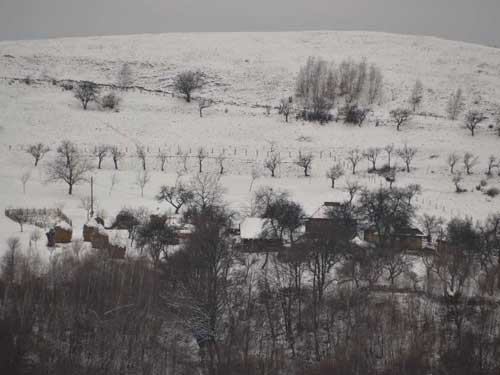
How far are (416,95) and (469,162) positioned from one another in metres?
32.9

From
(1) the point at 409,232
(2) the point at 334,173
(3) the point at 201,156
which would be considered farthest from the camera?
(3) the point at 201,156

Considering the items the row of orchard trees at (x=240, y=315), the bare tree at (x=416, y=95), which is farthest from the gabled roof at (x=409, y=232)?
the bare tree at (x=416, y=95)

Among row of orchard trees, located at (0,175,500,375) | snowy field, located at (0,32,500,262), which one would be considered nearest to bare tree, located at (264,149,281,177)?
snowy field, located at (0,32,500,262)

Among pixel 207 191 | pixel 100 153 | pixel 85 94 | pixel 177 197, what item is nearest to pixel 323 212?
pixel 207 191

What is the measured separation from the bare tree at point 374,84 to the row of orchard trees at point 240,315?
58308 millimetres

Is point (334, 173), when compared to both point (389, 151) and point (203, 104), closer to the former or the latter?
point (389, 151)

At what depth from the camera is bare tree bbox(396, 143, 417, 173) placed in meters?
52.3

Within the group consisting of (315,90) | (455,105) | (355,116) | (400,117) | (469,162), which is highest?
(315,90)

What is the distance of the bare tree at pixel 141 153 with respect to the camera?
50.6 metres

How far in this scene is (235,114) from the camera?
70000mm

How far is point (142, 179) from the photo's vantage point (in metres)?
46.7

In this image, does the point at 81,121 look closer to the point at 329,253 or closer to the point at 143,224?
the point at 143,224

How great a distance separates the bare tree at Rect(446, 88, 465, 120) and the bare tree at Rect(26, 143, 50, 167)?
59644 millimetres

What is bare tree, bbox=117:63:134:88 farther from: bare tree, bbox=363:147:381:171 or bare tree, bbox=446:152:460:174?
bare tree, bbox=446:152:460:174
